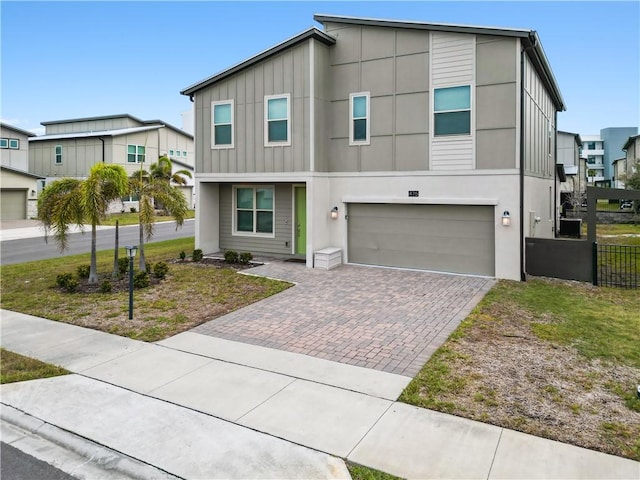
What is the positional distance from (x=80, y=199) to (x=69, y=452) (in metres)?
7.57

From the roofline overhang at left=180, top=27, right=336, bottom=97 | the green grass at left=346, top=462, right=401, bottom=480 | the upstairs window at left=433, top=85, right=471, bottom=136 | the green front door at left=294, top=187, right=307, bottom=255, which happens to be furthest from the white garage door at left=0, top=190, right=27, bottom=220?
the green grass at left=346, top=462, right=401, bottom=480

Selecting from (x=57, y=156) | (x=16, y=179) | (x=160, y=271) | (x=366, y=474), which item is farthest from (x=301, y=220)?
(x=57, y=156)

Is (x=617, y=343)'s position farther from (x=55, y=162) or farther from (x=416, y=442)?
(x=55, y=162)

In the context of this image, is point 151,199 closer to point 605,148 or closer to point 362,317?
point 362,317

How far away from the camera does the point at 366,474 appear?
13.0 feet

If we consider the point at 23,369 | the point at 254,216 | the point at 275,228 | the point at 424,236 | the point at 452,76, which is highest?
the point at 452,76

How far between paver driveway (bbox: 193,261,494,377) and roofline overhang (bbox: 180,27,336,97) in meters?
6.80

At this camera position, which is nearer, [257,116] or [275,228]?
[257,116]

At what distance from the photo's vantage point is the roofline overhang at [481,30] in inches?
445

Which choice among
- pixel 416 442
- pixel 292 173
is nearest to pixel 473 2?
pixel 292 173

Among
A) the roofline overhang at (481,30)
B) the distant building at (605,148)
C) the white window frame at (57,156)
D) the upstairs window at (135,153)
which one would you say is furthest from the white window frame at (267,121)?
the distant building at (605,148)

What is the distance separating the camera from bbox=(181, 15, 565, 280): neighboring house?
1194 centimetres

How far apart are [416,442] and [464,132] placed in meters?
9.73

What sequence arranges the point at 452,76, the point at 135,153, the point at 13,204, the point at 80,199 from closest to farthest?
the point at 80,199
the point at 452,76
the point at 13,204
the point at 135,153
